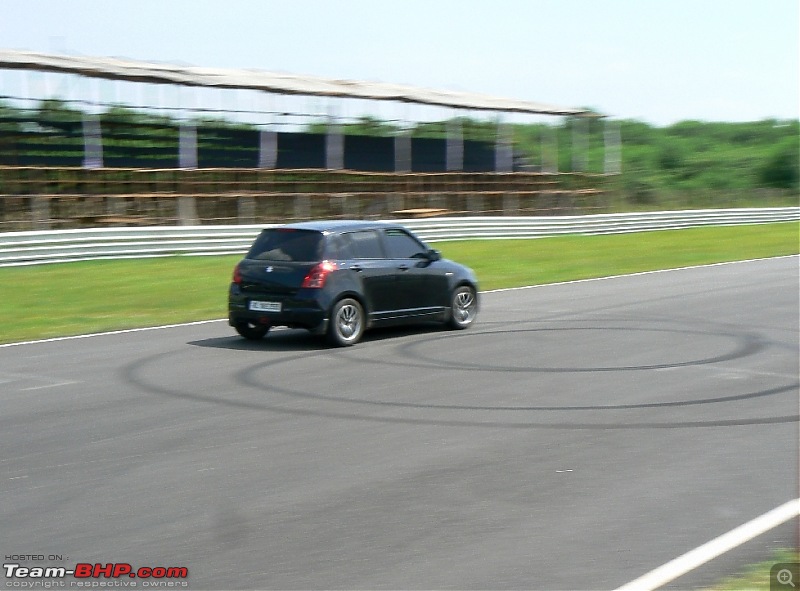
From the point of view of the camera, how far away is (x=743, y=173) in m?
90.8

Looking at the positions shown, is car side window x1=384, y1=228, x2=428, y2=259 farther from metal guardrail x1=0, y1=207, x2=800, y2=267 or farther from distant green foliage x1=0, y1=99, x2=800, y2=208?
distant green foliage x1=0, y1=99, x2=800, y2=208

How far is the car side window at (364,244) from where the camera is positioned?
46.2 feet

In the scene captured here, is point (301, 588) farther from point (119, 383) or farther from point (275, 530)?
point (119, 383)

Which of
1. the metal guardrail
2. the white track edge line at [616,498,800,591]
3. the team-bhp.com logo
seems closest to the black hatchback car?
the white track edge line at [616,498,800,591]

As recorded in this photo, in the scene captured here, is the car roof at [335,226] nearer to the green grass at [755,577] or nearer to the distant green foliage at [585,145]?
the green grass at [755,577]

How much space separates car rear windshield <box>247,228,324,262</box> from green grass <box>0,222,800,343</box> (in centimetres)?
299

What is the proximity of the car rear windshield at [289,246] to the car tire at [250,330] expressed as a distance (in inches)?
32.2

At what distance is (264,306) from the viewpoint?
13.5 meters

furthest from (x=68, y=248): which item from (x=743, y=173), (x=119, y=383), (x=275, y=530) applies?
(x=743, y=173)

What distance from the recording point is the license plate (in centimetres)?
1342

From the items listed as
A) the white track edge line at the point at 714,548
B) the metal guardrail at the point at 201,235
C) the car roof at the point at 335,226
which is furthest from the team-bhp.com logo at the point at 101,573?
the metal guardrail at the point at 201,235

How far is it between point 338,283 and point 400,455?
6002 mm

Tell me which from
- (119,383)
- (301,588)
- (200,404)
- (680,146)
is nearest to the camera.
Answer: (301,588)

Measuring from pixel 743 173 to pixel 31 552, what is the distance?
90853 mm
